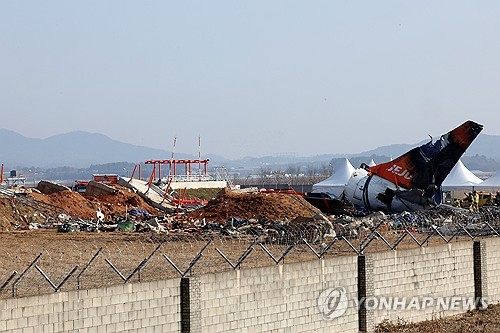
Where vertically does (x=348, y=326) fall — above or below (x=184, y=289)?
below

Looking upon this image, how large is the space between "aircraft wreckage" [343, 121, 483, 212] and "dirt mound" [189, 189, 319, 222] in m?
7.59

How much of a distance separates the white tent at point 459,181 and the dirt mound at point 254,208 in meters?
37.0

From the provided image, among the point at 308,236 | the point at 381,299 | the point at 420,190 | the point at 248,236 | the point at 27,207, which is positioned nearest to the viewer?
the point at 381,299

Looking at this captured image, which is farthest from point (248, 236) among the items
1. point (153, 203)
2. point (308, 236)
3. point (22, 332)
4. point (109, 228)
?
point (153, 203)

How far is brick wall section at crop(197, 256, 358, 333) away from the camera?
18266mm

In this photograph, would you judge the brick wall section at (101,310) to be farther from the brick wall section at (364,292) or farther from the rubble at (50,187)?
the rubble at (50,187)

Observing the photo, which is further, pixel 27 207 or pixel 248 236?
pixel 27 207

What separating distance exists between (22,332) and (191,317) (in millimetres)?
3693

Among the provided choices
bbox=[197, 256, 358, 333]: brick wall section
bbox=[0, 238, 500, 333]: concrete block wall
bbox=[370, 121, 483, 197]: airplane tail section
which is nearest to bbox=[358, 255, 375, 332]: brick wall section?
bbox=[0, 238, 500, 333]: concrete block wall

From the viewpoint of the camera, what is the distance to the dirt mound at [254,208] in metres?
54.1

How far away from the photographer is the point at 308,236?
36000 millimetres

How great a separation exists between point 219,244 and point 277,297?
55.5 ft

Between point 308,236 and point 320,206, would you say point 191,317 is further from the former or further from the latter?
point 320,206

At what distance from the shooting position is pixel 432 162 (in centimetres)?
6397
